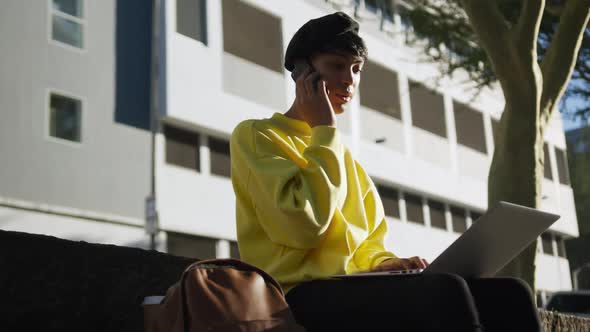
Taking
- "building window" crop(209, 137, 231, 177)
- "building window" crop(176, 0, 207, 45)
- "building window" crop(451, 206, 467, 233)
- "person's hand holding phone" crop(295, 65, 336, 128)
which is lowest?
"person's hand holding phone" crop(295, 65, 336, 128)

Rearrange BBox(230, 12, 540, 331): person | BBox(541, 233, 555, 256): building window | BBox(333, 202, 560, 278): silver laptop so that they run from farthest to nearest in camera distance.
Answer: BBox(541, 233, 555, 256): building window, BBox(333, 202, 560, 278): silver laptop, BBox(230, 12, 540, 331): person

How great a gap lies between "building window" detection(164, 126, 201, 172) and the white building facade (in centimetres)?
3

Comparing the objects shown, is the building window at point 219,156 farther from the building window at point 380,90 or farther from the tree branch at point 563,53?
the tree branch at point 563,53

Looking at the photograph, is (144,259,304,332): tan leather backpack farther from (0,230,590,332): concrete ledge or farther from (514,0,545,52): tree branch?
(514,0,545,52): tree branch

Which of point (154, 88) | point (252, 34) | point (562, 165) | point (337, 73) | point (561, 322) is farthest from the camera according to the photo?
point (562, 165)

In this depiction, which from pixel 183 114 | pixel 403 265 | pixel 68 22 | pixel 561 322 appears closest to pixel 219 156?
pixel 183 114

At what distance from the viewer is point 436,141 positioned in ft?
89.0

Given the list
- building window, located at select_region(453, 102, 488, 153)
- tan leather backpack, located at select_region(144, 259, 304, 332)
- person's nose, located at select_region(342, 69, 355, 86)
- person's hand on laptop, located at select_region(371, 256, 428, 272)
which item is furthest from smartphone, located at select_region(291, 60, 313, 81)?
building window, located at select_region(453, 102, 488, 153)

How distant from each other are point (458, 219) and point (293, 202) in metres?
27.6

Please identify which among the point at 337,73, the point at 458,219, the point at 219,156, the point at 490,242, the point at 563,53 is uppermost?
the point at 219,156

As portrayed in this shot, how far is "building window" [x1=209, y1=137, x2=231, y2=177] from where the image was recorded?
18859 mm

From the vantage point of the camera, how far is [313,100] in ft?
7.80

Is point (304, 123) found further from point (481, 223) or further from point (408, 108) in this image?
point (408, 108)

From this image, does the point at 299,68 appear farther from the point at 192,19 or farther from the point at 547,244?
the point at 547,244
